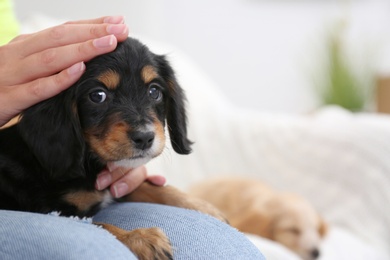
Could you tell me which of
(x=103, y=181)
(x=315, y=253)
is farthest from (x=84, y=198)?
(x=315, y=253)

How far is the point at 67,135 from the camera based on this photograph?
124 cm

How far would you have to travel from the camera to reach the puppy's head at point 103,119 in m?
1.22

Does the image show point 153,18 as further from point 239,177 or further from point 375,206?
point 375,206

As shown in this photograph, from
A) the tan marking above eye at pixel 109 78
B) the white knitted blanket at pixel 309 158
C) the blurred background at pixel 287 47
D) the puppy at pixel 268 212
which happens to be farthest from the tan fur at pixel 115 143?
the blurred background at pixel 287 47

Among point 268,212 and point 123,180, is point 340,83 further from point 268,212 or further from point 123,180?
point 123,180

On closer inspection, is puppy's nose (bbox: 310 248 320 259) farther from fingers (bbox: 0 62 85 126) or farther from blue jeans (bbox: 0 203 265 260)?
fingers (bbox: 0 62 85 126)

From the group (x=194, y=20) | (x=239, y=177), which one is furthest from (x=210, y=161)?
(x=194, y=20)

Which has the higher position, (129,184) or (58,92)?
(58,92)

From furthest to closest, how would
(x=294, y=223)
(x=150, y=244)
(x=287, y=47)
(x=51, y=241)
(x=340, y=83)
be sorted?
(x=287, y=47) < (x=340, y=83) < (x=294, y=223) < (x=150, y=244) < (x=51, y=241)

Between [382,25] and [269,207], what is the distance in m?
2.97

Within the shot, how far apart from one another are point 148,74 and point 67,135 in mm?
248

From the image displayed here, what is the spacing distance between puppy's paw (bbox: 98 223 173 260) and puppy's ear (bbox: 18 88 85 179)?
213mm

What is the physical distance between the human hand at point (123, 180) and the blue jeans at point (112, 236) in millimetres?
57

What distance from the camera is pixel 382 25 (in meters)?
5.06
